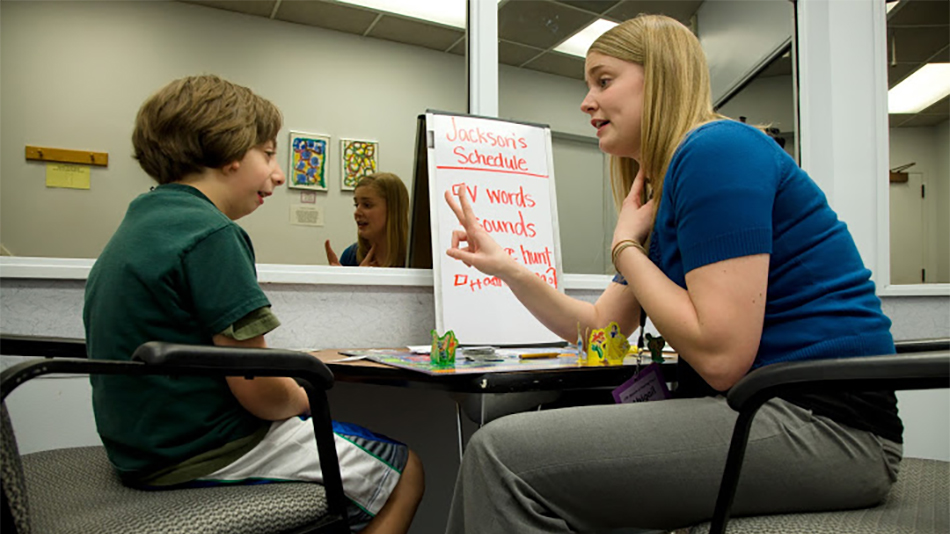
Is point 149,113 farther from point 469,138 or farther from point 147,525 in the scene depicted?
point 469,138

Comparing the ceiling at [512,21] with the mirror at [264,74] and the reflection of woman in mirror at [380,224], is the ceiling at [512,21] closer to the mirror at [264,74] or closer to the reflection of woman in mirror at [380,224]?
the mirror at [264,74]

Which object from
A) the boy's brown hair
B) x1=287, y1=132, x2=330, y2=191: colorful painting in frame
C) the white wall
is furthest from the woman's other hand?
the white wall

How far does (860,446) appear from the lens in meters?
0.82

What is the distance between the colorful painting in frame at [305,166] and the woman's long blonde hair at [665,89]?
1941 millimetres

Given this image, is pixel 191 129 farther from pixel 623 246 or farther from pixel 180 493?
pixel 623 246

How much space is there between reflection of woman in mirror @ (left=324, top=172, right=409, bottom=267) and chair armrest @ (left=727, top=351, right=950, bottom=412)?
59.9 inches

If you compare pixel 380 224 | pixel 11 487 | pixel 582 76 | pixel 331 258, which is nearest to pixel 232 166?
pixel 11 487

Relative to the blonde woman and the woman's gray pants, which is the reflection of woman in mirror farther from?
the woman's gray pants

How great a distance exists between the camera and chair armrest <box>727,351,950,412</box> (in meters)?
0.60

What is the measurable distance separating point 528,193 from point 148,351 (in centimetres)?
150

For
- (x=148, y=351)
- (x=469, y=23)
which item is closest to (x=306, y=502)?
(x=148, y=351)

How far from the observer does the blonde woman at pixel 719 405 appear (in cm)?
79

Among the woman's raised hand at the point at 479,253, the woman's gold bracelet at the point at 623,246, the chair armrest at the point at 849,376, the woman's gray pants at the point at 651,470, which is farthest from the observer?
the woman's raised hand at the point at 479,253

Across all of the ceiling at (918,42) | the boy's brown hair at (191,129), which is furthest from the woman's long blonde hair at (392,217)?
the ceiling at (918,42)
